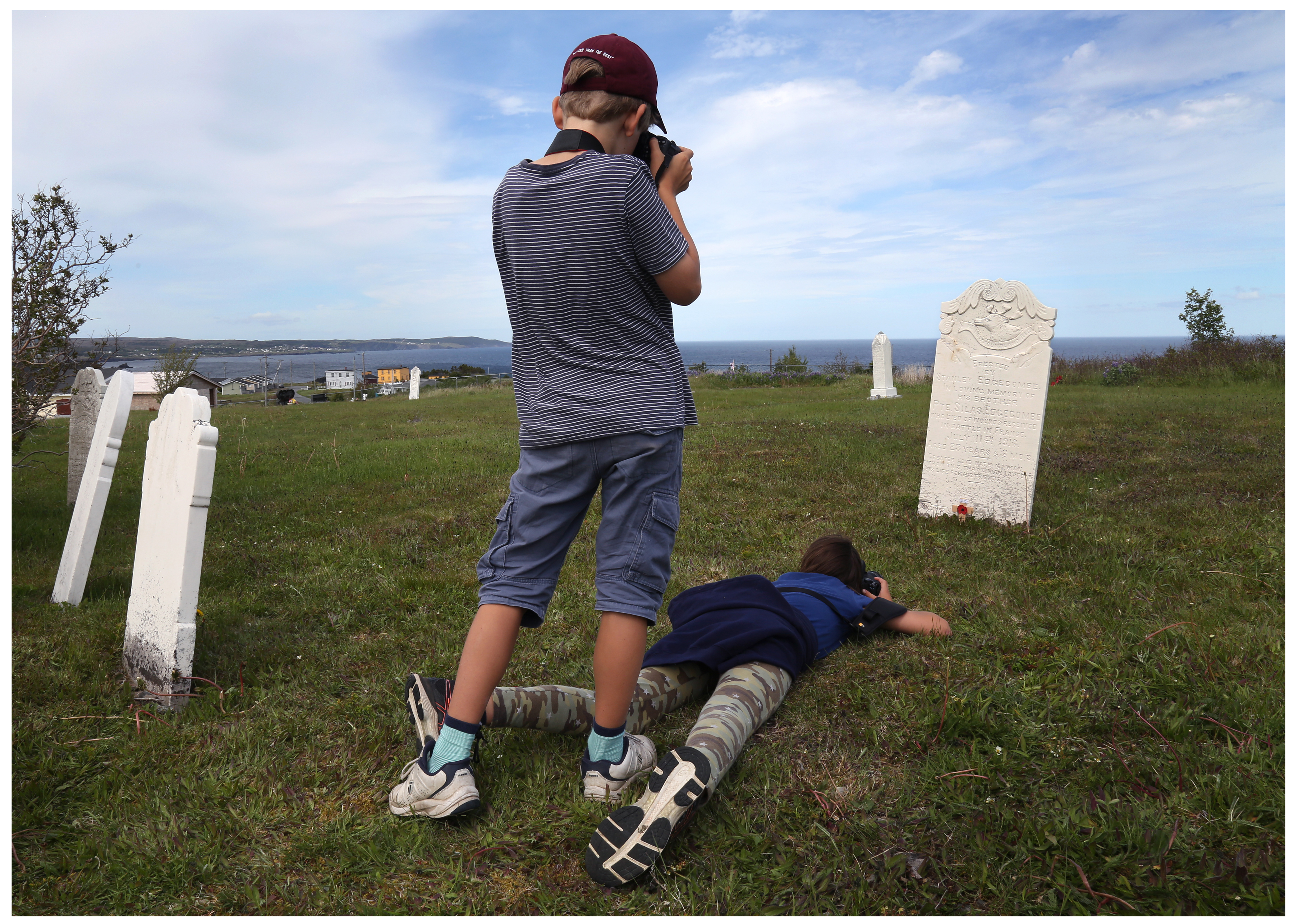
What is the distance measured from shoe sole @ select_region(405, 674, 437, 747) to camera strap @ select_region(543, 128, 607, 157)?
1.71 meters

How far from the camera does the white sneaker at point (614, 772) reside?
2354 millimetres

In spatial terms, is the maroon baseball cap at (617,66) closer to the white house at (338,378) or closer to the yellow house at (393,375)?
the yellow house at (393,375)

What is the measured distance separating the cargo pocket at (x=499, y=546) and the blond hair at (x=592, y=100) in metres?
1.12

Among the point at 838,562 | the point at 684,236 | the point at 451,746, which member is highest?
the point at 684,236

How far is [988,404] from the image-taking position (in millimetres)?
5613

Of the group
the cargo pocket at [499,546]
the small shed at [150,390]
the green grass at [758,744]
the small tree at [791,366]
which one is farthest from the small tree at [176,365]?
the cargo pocket at [499,546]

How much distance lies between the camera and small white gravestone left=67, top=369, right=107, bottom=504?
21.2 ft

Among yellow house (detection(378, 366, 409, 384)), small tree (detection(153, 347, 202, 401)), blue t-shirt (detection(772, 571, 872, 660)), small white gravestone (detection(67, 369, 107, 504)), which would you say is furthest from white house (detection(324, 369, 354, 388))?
blue t-shirt (detection(772, 571, 872, 660))

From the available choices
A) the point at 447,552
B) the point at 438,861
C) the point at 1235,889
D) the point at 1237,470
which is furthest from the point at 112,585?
the point at 1237,470

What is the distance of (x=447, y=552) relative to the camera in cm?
519

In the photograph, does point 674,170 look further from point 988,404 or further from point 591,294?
point 988,404

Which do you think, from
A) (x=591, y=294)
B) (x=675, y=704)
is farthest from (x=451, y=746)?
(x=591, y=294)

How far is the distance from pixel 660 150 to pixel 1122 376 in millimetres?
18306

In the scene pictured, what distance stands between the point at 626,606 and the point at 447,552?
325 cm
